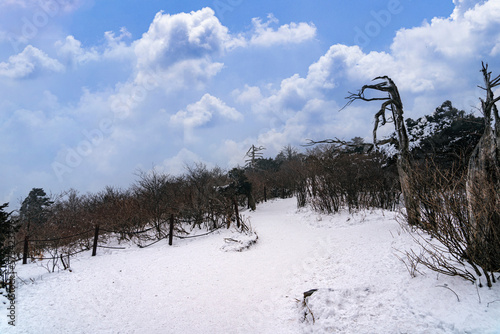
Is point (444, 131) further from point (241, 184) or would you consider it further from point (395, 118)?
point (241, 184)

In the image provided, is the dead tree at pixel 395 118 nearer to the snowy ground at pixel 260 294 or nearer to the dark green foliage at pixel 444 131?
the snowy ground at pixel 260 294

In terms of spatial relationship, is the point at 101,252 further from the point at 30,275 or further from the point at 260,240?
the point at 260,240

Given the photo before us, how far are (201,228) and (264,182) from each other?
1533 cm

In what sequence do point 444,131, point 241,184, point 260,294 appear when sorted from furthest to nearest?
1. point 241,184
2. point 444,131
3. point 260,294

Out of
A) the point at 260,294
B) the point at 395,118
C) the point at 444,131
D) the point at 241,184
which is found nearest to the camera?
the point at 260,294

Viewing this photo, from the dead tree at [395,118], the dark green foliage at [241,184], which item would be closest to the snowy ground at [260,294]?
the dead tree at [395,118]

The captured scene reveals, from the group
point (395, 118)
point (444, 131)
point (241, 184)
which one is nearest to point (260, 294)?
point (395, 118)

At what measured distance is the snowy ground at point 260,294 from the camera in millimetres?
3412

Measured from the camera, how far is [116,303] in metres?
5.32

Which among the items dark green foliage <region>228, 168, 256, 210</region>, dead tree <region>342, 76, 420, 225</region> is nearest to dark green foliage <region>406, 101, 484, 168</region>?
dead tree <region>342, 76, 420, 225</region>

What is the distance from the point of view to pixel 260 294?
211 inches

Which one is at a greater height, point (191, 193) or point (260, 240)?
point (191, 193)

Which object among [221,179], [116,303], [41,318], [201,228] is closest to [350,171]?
[201,228]

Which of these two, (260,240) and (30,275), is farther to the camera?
(260,240)
